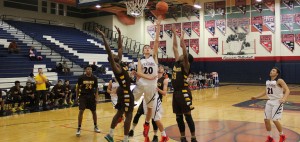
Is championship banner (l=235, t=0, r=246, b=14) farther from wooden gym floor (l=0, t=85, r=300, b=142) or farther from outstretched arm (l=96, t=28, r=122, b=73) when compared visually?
outstretched arm (l=96, t=28, r=122, b=73)

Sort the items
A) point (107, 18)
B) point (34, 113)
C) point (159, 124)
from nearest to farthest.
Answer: point (159, 124)
point (34, 113)
point (107, 18)

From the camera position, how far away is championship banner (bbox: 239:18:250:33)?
23.2 m

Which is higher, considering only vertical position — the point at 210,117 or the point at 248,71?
the point at 248,71

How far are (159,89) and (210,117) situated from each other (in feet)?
Answer: 11.7

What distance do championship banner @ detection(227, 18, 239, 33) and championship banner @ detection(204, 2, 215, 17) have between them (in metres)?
1.58

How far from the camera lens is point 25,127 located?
793 cm

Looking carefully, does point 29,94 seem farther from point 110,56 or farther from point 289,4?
point 289,4

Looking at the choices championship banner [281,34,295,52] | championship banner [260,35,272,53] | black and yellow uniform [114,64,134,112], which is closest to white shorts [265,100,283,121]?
black and yellow uniform [114,64,134,112]

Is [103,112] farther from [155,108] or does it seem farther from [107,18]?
[107,18]

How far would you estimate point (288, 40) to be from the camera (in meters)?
21.7

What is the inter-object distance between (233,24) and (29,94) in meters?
17.4

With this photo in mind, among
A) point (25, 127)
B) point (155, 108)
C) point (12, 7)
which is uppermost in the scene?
point (12, 7)

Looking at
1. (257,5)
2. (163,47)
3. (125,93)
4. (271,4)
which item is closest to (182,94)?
(125,93)

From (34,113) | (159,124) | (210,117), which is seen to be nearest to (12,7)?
(34,113)
